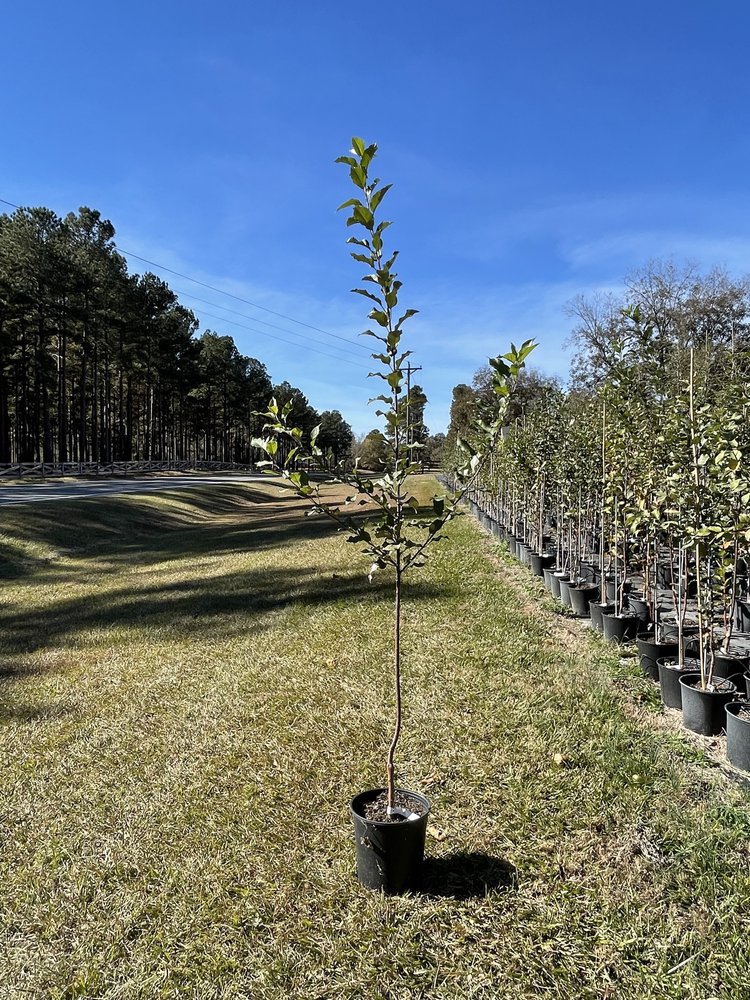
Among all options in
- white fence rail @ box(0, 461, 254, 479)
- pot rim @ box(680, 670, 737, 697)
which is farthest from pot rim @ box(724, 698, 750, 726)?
white fence rail @ box(0, 461, 254, 479)

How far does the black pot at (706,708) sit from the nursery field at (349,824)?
0.44ft

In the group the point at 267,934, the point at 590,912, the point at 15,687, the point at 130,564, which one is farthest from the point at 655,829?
the point at 130,564

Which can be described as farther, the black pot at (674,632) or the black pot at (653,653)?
the black pot at (674,632)

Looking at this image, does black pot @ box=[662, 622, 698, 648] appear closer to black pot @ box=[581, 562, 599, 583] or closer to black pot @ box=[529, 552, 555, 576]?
black pot @ box=[581, 562, 599, 583]

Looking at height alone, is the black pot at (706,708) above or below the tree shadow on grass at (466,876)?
above

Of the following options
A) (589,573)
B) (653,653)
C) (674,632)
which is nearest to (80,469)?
(589,573)

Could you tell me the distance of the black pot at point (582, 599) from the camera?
6.30m

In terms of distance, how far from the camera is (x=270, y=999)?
1917mm

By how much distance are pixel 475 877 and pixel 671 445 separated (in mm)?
3130

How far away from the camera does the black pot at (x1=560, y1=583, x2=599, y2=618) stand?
6305mm

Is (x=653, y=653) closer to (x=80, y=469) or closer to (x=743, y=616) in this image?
(x=743, y=616)

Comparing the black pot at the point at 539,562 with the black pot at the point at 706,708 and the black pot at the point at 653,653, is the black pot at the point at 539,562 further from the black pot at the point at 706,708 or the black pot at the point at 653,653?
the black pot at the point at 706,708

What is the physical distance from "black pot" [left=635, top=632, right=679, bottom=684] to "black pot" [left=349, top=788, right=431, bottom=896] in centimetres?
270

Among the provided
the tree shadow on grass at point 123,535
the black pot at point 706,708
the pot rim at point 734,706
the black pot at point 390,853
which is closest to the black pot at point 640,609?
the black pot at point 706,708
